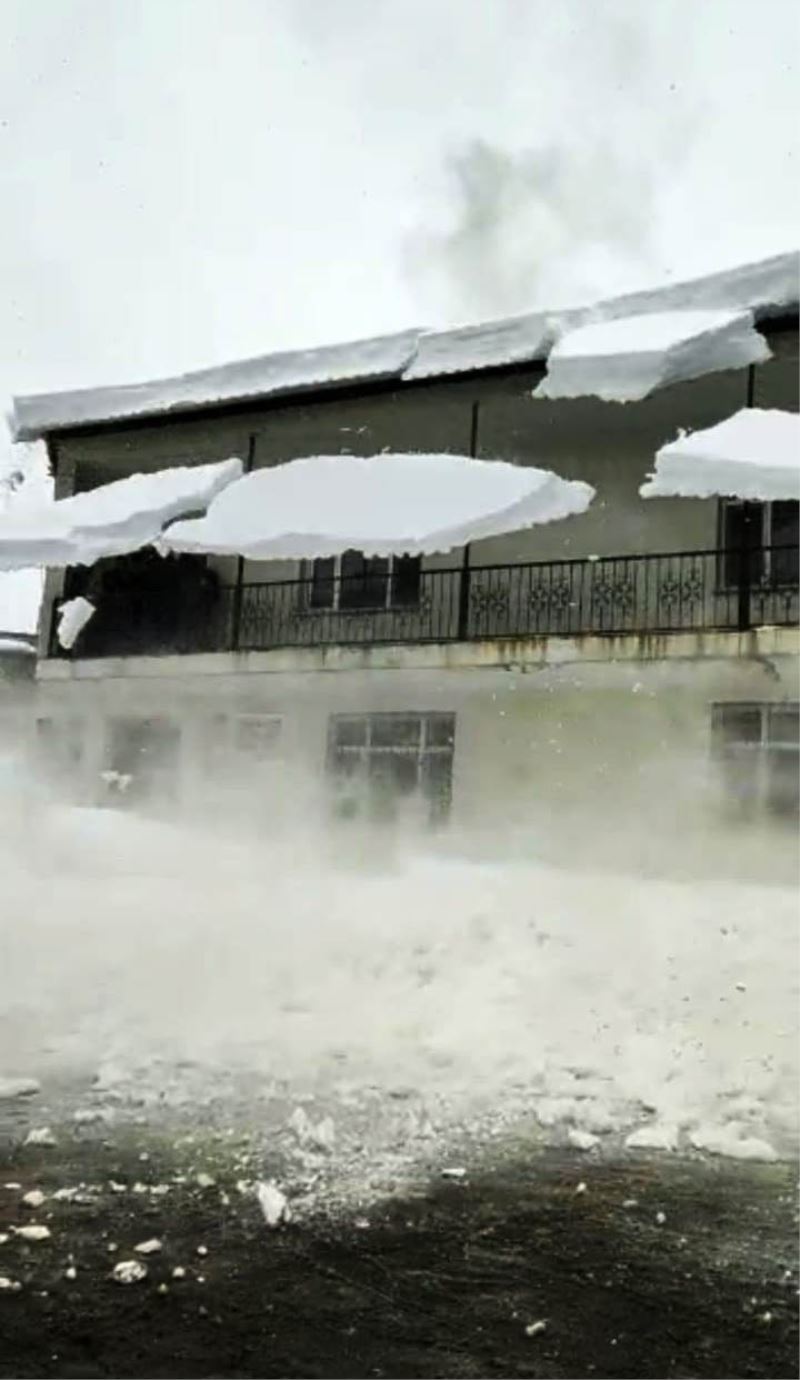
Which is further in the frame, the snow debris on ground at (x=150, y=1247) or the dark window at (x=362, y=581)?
the dark window at (x=362, y=581)

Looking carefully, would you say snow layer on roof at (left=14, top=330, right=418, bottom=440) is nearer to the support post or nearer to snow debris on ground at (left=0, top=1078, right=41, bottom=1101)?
the support post

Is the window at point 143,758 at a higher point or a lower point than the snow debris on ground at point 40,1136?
higher

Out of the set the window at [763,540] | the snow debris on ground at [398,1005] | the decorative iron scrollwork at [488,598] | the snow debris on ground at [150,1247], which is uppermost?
the window at [763,540]

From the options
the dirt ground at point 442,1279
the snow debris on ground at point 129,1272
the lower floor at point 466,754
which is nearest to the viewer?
the dirt ground at point 442,1279

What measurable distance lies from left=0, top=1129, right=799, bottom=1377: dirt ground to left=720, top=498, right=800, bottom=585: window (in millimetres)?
784

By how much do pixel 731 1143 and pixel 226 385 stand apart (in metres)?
1.48

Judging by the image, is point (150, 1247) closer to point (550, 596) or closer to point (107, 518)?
point (550, 596)

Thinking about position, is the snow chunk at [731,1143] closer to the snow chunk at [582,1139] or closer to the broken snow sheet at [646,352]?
the snow chunk at [582,1139]

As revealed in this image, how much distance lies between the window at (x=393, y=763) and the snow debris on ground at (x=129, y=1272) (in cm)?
72

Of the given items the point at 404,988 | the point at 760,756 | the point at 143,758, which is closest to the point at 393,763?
the point at 404,988

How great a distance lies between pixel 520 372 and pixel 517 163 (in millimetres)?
323

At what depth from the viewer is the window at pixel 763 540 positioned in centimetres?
168

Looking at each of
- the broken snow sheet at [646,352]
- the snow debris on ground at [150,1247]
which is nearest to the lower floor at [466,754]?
the broken snow sheet at [646,352]

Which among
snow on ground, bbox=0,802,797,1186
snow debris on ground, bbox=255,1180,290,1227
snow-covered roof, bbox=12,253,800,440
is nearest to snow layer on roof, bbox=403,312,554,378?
snow-covered roof, bbox=12,253,800,440
